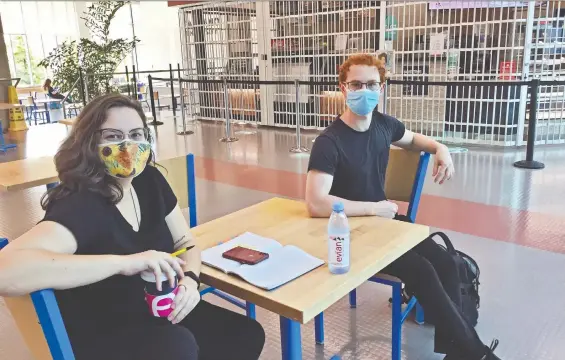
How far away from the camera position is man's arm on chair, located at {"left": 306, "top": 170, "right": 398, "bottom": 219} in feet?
6.09

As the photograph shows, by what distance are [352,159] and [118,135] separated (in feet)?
3.24

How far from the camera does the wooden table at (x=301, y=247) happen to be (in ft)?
4.08

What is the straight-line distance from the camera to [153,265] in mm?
1257

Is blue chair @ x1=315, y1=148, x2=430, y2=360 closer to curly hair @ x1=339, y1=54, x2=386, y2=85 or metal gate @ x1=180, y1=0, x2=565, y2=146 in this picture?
curly hair @ x1=339, y1=54, x2=386, y2=85

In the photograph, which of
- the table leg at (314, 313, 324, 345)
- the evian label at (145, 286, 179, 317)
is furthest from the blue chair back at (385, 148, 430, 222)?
the evian label at (145, 286, 179, 317)

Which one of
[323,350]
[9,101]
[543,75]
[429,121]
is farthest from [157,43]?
[323,350]

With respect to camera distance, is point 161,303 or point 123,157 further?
point 123,157

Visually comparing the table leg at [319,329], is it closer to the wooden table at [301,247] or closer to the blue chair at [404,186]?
the blue chair at [404,186]

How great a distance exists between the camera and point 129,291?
139cm

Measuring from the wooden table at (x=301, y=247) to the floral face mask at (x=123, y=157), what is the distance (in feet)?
1.20

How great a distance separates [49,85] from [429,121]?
9215 mm

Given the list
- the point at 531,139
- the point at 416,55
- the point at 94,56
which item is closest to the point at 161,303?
the point at 531,139

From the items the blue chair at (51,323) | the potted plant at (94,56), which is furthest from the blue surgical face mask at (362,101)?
the potted plant at (94,56)

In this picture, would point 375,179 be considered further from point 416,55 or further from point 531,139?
point 416,55
